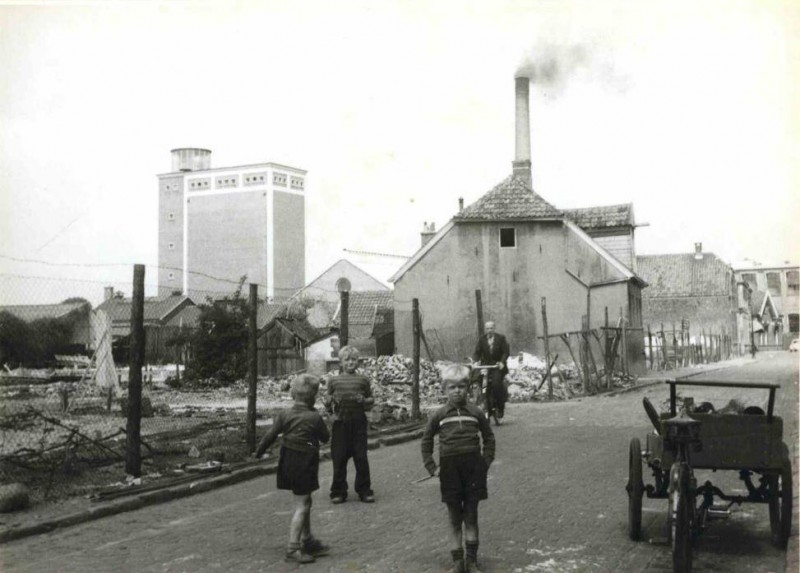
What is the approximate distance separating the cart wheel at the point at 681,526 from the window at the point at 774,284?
101 m

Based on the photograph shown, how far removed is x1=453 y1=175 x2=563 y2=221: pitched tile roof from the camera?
119 ft

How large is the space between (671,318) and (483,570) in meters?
68.5

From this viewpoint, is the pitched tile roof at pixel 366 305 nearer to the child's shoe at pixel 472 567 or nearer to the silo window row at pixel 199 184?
the silo window row at pixel 199 184

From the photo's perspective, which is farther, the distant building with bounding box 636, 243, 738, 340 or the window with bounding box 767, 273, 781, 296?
the window with bounding box 767, 273, 781, 296

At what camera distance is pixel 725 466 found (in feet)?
22.2

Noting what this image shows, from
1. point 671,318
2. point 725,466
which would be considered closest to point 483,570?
point 725,466

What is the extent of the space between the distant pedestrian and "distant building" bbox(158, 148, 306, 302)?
2583 inches

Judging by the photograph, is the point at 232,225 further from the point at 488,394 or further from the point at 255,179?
the point at 488,394

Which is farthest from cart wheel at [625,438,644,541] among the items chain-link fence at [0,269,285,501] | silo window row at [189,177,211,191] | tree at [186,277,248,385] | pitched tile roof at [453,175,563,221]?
silo window row at [189,177,211,191]

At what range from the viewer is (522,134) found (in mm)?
41906

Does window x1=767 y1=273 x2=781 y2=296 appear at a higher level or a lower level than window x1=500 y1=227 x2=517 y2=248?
higher

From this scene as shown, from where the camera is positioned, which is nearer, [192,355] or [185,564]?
[185,564]

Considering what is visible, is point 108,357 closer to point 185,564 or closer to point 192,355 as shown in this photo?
point 192,355

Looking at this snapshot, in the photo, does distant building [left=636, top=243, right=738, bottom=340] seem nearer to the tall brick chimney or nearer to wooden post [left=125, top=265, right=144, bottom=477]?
the tall brick chimney
